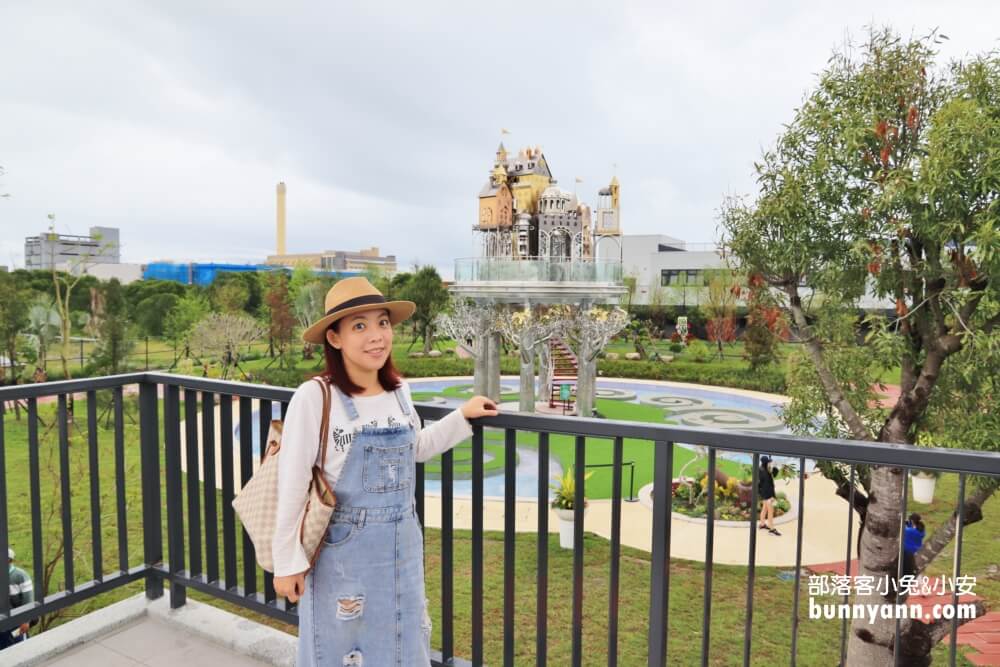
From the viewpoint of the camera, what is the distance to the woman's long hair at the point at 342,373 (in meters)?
2.00

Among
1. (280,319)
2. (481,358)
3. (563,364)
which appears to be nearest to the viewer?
(481,358)

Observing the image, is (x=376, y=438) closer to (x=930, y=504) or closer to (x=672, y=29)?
(x=672, y=29)

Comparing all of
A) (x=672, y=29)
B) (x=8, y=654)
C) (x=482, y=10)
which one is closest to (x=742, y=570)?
(x=672, y=29)

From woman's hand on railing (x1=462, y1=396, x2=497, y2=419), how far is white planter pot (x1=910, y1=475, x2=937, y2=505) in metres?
11.6

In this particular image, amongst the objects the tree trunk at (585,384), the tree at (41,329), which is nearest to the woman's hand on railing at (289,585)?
the tree trunk at (585,384)

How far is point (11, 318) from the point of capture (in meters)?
17.8

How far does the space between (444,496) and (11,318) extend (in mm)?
20094

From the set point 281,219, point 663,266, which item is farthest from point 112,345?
point 281,219

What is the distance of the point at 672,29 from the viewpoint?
9242mm

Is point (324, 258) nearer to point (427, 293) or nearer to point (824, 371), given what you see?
point (427, 293)

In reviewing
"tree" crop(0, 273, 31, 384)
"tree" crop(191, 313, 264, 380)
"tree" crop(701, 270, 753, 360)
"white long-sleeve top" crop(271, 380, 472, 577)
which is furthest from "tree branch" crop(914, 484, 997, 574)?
"tree" crop(701, 270, 753, 360)

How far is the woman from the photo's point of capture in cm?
189

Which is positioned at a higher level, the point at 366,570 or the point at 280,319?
the point at 366,570

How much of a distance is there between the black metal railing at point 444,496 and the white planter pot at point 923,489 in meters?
10.2
